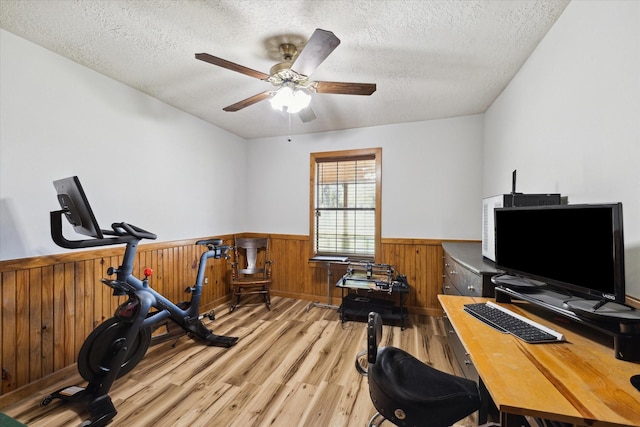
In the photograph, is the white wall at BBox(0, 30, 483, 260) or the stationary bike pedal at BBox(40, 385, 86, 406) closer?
the stationary bike pedal at BBox(40, 385, 86, 406)

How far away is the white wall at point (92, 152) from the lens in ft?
6.13

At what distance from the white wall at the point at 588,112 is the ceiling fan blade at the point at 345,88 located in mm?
1169

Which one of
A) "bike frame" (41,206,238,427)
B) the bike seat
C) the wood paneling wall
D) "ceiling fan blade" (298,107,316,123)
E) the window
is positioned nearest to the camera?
"bike frame" (41,206,238,427)

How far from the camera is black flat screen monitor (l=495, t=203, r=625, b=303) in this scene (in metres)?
0.98

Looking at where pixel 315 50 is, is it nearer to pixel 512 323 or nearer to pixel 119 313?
pixel 512 323

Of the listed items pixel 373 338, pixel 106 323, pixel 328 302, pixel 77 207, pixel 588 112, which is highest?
pixel 588 112

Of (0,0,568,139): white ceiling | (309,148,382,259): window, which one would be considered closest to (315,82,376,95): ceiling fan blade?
(0,0,568,139): white ceiling

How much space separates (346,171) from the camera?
3996 mm

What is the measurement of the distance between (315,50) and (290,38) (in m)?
0.47

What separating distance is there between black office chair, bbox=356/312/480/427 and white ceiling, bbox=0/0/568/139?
6.12ft

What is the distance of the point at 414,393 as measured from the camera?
1103mm

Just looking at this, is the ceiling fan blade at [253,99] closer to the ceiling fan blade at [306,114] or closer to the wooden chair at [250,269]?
the ceiling fan blade at [306,114]

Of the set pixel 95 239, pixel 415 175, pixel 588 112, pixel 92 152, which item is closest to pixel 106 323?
pixel 95 239

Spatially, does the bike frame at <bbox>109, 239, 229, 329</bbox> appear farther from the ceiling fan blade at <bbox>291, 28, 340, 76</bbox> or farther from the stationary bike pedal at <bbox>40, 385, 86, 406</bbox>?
the ceiling fan blade at <bbox>291, 28, 340, 76</bbox>
